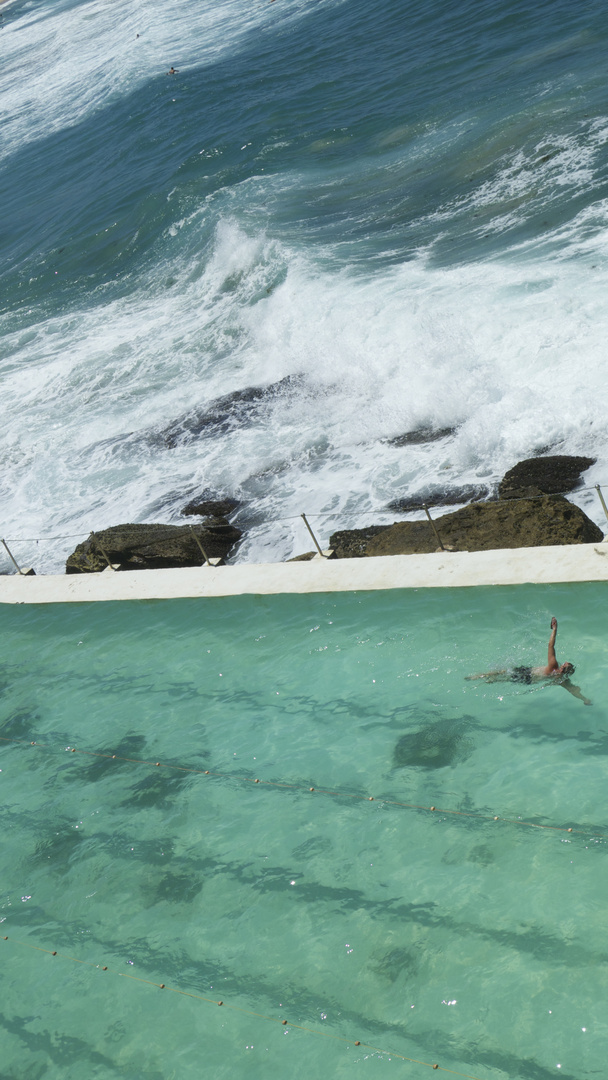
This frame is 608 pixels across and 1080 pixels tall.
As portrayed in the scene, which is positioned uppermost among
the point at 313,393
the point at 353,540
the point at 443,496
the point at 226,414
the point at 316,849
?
the point at 226,414

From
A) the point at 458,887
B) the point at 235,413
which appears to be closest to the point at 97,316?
the point at 235,413

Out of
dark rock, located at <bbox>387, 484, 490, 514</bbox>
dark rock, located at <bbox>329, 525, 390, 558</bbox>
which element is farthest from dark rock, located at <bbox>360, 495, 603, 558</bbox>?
dark rock, located at <bbox>387, 484, 490, 514</bbox>

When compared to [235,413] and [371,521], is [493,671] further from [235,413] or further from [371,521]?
[235,413]

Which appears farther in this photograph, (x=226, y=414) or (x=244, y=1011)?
(x=226, y=414)

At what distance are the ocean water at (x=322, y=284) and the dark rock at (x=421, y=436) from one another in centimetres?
14

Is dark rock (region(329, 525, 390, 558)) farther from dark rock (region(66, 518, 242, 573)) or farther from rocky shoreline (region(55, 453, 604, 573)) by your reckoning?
dark rock (region(66, 518, 242, 573))

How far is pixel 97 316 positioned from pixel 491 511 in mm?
16042

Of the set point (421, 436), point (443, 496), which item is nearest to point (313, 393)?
point (421, 436)

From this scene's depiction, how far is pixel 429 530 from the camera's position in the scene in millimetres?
11273

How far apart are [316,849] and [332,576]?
376 cm

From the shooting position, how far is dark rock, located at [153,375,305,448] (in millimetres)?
16859

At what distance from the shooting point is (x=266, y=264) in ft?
70.5

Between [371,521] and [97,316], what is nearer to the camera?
[371,521]

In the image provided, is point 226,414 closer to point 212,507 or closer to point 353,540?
point 212,507
